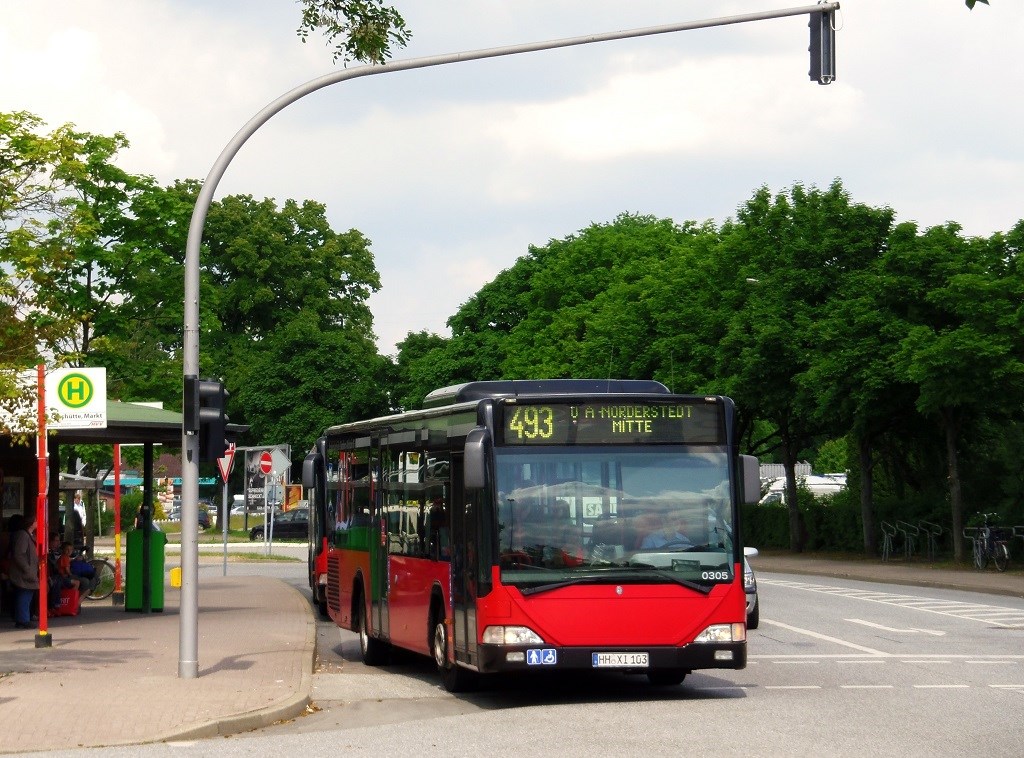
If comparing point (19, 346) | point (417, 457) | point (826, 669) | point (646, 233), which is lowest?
point (826, 669)

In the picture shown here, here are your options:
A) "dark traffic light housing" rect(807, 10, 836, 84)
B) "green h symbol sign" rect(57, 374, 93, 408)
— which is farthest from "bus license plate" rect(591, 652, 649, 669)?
"green h symbol sign" rect(57, 374, 93, 408)

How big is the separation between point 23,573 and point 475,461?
1139cm

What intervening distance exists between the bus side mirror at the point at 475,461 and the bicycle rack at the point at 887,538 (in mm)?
30866

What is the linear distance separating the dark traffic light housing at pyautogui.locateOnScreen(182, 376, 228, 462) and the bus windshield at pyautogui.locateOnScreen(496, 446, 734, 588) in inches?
130

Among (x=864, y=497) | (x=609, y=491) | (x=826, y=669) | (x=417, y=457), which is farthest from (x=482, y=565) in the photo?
(x=864, y=497)

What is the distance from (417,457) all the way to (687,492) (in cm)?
341

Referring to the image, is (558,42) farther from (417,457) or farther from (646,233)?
(646,233)

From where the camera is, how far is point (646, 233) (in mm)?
67438

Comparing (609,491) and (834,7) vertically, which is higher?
(834,7)

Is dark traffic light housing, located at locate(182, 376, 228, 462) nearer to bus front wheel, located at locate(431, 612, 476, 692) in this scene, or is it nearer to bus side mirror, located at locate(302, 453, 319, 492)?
bus front wheel, located at locate(431, 612, 476, 692)

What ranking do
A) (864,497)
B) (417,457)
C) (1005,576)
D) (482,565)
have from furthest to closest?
(864,497), (1005,576), (417,457), (482,565)

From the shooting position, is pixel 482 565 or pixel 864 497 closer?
pixel 482 565

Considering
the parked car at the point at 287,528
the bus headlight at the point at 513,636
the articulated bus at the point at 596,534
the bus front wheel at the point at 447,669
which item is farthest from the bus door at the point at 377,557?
the parked car at the point at 287,528

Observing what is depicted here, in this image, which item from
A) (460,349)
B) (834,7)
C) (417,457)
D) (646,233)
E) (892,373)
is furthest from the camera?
(460,349)
